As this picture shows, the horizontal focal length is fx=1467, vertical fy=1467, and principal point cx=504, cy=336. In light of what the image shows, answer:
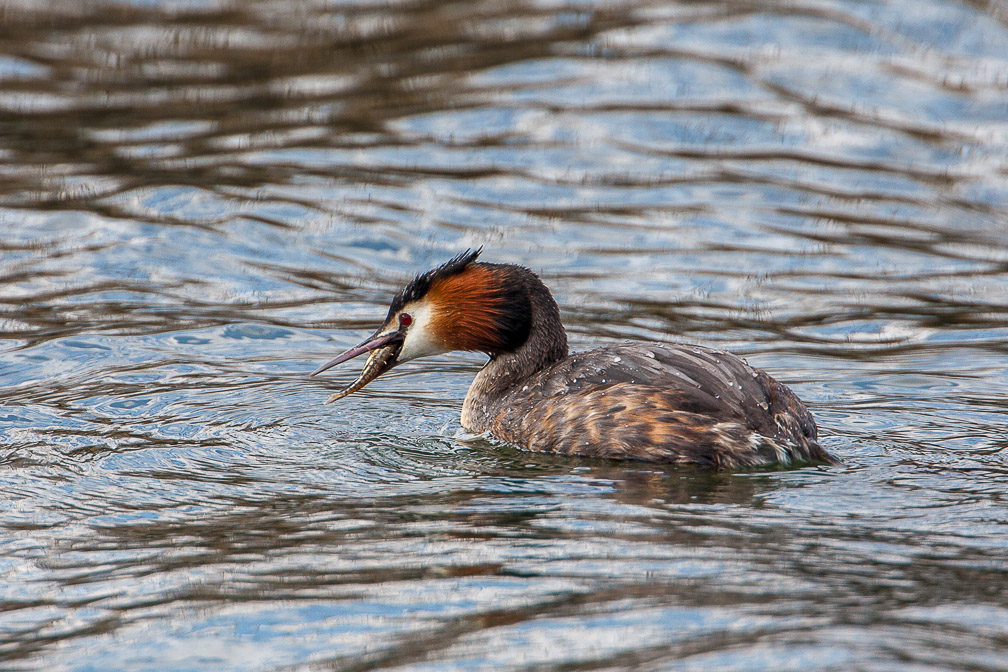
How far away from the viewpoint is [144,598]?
5148mm

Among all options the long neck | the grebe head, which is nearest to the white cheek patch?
the grebe head

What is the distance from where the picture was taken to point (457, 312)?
7965mm

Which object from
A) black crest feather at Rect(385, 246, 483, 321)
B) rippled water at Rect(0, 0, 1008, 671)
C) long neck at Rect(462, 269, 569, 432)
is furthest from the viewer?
long neck at Rect(462, 269, 569, 432)

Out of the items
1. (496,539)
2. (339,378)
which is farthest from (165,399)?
(496,539)

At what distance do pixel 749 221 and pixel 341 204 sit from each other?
11.2ft

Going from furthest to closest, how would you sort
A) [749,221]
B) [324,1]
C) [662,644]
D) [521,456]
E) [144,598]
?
[324,1]
[749,221]
[521,456]
[144,598]
[662,644]

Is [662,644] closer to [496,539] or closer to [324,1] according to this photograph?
[496,539]

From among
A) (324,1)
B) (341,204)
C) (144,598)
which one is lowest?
(144,598)

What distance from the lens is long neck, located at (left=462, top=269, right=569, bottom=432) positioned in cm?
802

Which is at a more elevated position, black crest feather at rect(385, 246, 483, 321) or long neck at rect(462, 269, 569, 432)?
black crest feather at rect(385, 246, 483, 321)

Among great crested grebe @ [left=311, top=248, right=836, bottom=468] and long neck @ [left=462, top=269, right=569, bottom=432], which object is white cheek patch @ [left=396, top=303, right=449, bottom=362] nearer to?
great crested grebe @ [left=311, top=248, right=836, bottom=468]

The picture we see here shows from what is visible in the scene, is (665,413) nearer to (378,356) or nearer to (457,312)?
(457,312)

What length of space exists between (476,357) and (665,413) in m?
3.01

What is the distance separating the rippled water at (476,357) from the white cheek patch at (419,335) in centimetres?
35
